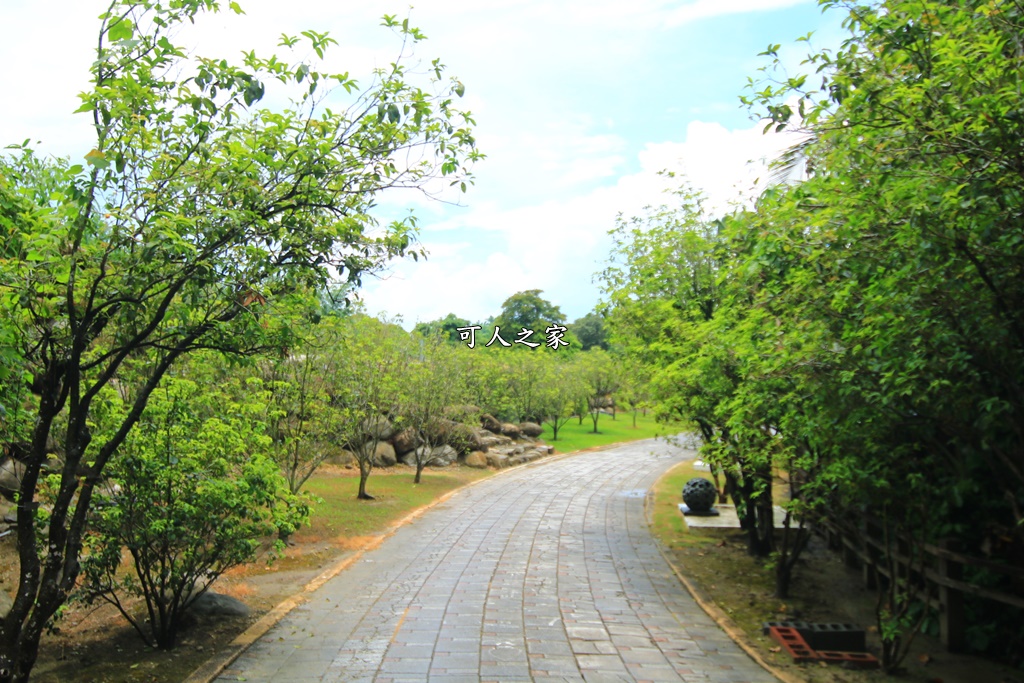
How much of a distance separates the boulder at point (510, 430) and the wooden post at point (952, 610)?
25.7 metres

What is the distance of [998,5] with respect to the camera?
179 inches

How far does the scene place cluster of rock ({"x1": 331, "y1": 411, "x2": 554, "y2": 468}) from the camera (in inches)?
901

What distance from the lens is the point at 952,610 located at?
7.50 m

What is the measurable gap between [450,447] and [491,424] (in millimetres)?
6407

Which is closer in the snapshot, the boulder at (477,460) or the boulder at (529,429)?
the boulder at (477,460)

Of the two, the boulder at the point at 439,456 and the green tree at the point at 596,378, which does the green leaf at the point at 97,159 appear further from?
the green tree at the point at 596,378

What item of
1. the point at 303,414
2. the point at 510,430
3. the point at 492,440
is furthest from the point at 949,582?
the point at 510,430

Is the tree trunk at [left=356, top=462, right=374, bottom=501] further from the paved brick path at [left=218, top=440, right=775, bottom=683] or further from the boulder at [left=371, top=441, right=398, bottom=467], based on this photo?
the boulder at [left=371, top=441, right=398, bottom=467]

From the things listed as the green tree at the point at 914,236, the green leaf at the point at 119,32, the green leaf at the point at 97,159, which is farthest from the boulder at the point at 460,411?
the green leaf at the point at 97,159

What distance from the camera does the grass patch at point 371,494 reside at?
13.9 meters

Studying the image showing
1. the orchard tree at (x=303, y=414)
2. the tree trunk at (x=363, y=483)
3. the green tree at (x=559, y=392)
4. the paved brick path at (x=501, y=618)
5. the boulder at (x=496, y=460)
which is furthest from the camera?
the green tree at (x=559, y=392)

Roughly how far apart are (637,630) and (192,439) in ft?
15.7

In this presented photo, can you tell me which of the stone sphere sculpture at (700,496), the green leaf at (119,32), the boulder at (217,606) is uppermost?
the green leaf at (119,32)

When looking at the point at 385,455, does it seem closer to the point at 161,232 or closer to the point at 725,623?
the point at 725,623
